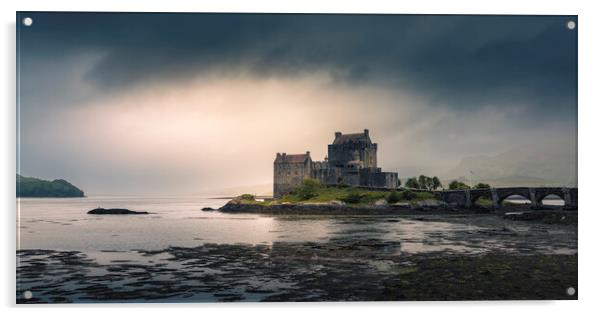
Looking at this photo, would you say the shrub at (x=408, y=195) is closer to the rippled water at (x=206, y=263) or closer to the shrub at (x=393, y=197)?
the shrub at (x=393, y=197)

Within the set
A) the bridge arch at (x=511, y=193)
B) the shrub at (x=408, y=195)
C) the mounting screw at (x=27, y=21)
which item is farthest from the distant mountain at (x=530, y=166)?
the shrub at (x=408, y=195)

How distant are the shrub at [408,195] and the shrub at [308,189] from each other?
19.0ft

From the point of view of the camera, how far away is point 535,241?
503 inches

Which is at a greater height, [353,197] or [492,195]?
[492,195]

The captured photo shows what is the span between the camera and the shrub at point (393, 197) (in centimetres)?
2702

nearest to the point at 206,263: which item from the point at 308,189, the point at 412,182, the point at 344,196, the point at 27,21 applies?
the point at 27,21

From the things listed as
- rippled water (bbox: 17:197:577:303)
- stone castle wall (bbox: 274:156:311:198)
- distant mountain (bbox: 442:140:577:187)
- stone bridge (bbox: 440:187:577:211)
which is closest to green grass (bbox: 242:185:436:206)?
stone bridge (bbox: 440:187:577:211)

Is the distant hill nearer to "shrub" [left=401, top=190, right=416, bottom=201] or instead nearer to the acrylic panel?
the acrylic panel

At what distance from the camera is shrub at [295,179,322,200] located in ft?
82.5

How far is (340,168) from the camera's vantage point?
1089 inches

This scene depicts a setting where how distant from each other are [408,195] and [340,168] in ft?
15.5

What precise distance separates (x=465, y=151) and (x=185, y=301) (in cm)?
818

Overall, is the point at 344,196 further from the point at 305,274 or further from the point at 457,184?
the point at 305,274

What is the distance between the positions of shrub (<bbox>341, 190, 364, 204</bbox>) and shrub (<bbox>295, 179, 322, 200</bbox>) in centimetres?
383
